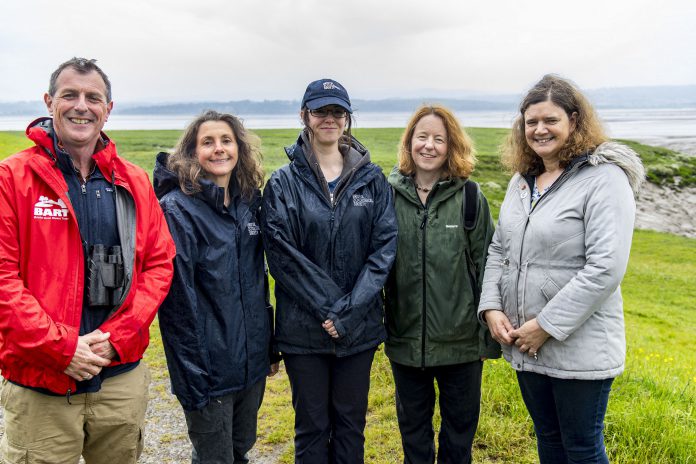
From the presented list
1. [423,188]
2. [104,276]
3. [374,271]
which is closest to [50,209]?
[104,276]

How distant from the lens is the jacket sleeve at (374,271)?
14.9 feet

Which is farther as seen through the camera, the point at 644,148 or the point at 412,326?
the point at 644,148

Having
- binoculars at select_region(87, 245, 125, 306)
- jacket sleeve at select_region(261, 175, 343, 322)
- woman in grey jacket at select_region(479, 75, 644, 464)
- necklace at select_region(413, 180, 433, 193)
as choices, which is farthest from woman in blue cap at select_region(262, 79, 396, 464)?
binoculars at select_region(87, 245, 125, 306)

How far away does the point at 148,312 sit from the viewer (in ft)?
13.3

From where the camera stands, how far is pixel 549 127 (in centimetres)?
430

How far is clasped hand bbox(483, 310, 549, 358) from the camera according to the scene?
4188mm

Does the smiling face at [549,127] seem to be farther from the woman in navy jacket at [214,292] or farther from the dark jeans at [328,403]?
the woman in navy jacket at [214,292]

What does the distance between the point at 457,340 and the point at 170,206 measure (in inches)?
106

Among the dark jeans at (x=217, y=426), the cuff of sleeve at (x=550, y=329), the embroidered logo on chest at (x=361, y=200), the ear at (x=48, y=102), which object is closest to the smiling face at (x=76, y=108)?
the ear at (x=48, y=102)

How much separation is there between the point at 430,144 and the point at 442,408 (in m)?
2.43

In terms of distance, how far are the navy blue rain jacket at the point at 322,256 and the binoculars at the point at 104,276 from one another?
1209 mm

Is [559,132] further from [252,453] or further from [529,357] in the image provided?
[252,453]

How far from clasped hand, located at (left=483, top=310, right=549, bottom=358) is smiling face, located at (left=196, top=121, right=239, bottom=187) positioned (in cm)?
251

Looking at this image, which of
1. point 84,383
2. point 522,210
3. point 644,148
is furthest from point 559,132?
point 644,148
